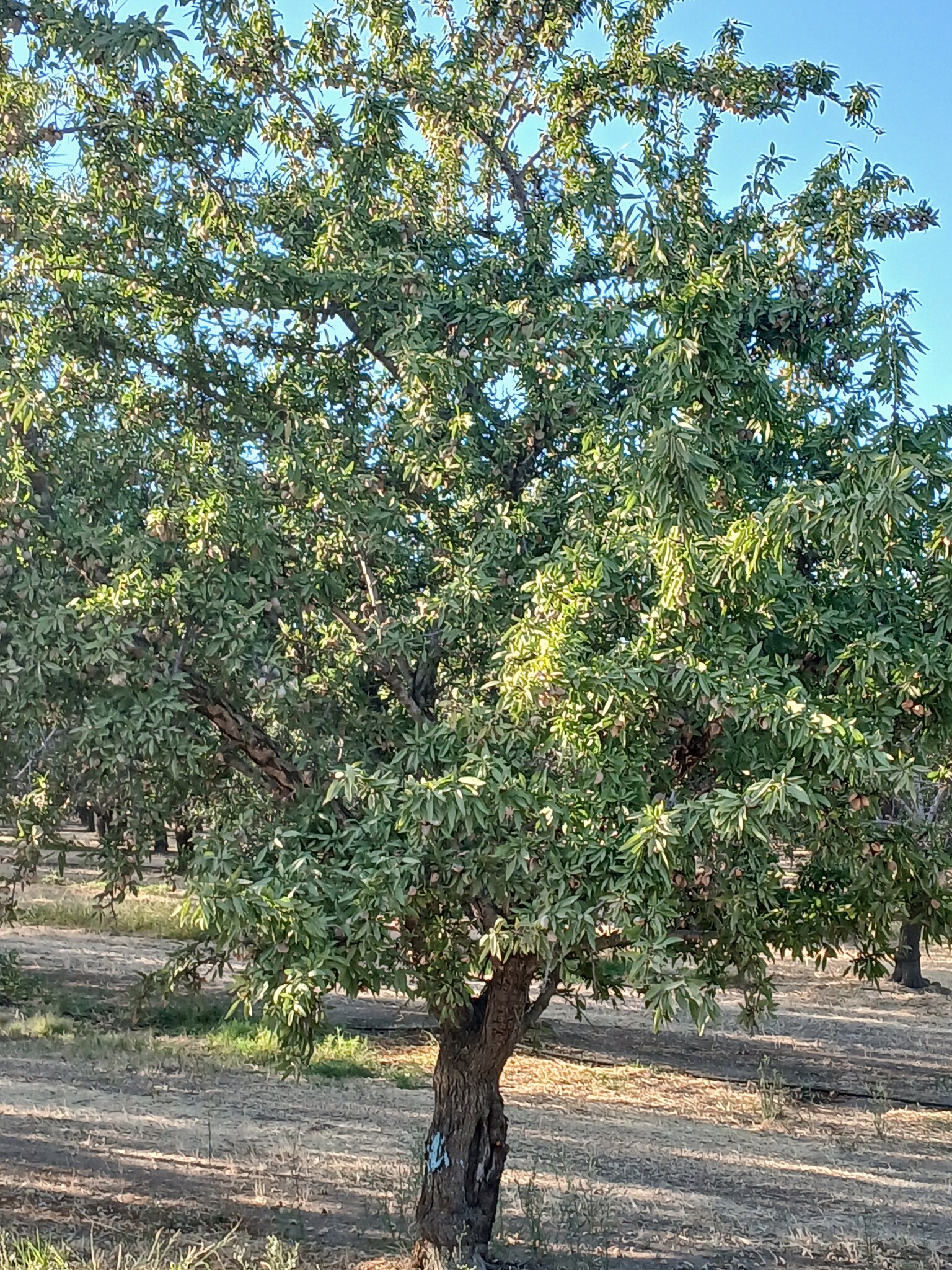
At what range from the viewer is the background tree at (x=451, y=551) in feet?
12.9

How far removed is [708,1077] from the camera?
43.4ft

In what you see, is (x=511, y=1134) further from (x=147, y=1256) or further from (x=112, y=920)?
(x=112, y=920)

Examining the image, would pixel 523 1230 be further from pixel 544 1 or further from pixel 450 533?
pixel 544 1

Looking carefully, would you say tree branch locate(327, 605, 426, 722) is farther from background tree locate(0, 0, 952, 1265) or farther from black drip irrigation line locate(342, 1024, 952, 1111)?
black drip irrigation line locate(342, 1024, 952, 1111)

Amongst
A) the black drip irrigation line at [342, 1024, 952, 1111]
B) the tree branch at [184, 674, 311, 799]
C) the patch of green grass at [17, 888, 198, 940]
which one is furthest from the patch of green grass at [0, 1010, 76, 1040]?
the tree branch at [184, 674, 311, 799]

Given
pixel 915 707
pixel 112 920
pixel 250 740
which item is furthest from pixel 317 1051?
pixel 915 707

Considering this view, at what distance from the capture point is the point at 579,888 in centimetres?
401

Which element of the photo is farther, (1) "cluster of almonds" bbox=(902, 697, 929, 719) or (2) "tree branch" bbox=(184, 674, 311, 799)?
(2) "tree branch" bbox=(184, 674, 311, 799)

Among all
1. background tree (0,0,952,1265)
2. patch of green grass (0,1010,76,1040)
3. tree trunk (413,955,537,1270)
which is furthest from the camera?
patch of green grass (0,1010,76,1040)

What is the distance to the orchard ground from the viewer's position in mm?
7289

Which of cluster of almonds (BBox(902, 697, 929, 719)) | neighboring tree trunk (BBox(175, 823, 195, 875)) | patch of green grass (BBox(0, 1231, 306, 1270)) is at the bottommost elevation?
patch of green grass (BBox(0, 1231, 306, 1270))

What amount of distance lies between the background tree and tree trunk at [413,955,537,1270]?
3 centimetres

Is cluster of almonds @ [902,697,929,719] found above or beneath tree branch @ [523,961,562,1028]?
above

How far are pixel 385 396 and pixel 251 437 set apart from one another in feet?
2.20
